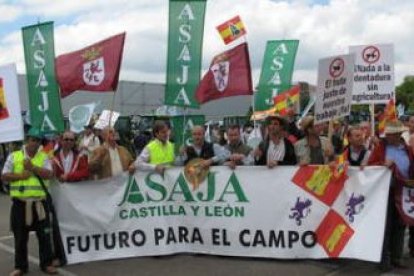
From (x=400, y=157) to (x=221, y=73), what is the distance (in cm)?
292

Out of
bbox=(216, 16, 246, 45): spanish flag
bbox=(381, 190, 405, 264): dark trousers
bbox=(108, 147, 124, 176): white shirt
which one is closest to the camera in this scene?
bbox=(381, 190, 405, 264): dark trousers

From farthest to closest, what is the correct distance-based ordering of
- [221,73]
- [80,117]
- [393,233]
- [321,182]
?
[80,117]
[221,73]
[321,182]
[393,233]

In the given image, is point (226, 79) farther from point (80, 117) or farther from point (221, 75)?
point (80, 117)

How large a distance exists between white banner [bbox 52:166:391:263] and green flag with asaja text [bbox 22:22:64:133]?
35.5 inches

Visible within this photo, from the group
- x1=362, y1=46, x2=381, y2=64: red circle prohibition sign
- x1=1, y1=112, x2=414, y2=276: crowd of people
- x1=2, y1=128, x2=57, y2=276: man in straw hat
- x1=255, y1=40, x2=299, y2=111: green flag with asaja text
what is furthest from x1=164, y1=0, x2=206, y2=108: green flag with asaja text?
x1=255, y1=40, x2=299, y2=111: green flag with asaja text

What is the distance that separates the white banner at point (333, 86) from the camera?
802 cm

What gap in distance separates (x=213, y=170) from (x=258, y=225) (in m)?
0.88

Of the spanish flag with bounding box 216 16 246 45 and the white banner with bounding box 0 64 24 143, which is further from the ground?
the spanish flag with bounding box 216 16 246 45

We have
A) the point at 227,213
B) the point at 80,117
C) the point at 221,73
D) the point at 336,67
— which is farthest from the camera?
the point at 80,117

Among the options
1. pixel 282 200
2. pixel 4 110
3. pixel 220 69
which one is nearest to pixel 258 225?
pixel 282 200

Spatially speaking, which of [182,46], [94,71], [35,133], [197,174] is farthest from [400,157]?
[35,133]

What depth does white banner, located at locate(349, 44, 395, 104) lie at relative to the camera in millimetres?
10539

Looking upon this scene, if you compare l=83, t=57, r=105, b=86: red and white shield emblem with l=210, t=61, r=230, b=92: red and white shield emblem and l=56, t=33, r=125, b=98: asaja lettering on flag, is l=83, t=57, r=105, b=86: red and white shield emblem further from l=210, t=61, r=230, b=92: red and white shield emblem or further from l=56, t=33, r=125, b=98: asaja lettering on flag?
l=210, t=61, r=230, b=92: red and white shield emblem

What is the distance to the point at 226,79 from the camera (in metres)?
9.17
